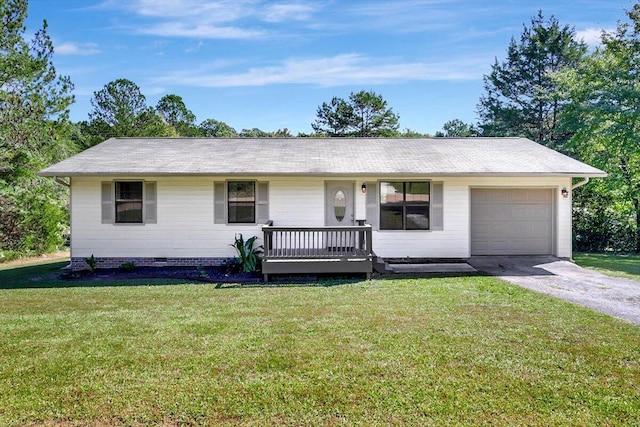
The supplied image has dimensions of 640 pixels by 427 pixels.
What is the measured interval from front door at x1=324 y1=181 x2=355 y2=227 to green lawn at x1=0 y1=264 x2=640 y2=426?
3.87 meters

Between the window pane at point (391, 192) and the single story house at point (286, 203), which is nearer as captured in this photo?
the single story house at point (286, 203)

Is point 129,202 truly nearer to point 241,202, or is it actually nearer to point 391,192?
point 241,202

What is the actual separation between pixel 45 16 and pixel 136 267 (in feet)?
36.5

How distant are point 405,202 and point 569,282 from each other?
410 centimetres

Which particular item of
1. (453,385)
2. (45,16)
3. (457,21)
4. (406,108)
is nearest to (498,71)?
(406,108)

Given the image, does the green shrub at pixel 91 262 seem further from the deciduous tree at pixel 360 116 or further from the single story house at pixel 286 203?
the deciduous tree at pixel 360 116

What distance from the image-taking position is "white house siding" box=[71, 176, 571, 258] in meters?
10.3

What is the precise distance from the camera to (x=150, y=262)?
411 inches

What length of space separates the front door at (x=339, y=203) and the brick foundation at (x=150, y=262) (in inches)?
117

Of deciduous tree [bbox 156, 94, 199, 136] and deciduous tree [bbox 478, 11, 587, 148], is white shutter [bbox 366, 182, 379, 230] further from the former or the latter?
deciduous tree [bbox 156, 94, 199, 136]

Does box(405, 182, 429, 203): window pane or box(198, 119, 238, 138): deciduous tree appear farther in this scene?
box(198, 119, 238, 138): deciduous tree

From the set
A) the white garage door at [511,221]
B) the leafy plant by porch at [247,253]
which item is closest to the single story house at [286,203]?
the white garage door at [511,221]

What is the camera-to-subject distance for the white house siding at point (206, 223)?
33.9 ft

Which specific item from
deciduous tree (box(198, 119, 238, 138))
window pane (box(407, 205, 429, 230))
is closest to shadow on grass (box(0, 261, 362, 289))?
window pane (box(407, 205, 429, 230))
